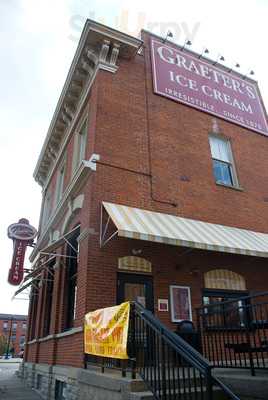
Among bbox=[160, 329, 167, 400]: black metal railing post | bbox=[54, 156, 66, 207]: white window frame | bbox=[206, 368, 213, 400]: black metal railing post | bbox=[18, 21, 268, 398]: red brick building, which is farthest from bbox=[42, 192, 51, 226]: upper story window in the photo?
bbox=[206, 368, 213, 400]: black metal railing post

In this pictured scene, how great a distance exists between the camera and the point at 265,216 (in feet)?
36.9

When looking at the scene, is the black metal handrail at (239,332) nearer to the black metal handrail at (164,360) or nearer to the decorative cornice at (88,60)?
the black metal handrail at (164,360)

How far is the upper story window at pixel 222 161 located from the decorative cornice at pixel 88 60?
4463mm

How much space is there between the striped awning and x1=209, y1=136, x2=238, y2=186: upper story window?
231 centimetres

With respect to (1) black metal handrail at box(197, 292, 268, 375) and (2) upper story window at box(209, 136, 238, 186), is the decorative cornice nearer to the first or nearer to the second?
(2) upper story window at box(209, 136, 238, 186)

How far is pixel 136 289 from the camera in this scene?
26.2 feet

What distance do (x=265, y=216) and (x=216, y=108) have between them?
4.70 metres

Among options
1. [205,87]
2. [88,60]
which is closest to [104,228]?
[88,60]

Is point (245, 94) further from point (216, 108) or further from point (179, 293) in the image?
point (179, 293)

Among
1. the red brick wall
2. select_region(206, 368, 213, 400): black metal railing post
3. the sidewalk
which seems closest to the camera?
select_region(206, 368, 213, 400): black metal railing post

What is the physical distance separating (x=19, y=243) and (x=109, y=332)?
1012 cm

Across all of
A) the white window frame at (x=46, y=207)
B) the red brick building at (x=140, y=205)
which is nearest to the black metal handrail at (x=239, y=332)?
the red brick building at (x=140, y=205)

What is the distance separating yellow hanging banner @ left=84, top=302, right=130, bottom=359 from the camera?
5035mm

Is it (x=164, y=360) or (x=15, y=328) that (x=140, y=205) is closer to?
(x=164, y=360)
